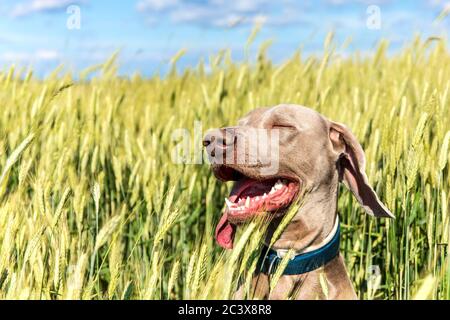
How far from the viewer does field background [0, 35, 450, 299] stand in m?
1.80

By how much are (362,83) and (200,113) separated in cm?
191

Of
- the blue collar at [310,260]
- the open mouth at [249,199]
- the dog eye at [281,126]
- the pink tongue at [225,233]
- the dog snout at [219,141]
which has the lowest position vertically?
the blue collar at [310,260]

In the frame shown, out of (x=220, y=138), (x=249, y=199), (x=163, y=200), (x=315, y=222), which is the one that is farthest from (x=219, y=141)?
(x=163, y=200)

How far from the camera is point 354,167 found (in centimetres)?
226

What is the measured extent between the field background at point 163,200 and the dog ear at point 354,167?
8 centimetres

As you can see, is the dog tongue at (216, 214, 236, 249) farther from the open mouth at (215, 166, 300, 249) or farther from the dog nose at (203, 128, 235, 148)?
the dog nose at (203, 128, 235, 148)

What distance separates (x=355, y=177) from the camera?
7.49 feet

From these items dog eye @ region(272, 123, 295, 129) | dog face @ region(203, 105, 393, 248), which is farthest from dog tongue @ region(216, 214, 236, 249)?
dog eye @ region(272, 123, 295, 129)

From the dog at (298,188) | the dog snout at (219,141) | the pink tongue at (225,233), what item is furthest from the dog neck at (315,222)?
the dog snout at (219,141)

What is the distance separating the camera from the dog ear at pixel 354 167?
221cm

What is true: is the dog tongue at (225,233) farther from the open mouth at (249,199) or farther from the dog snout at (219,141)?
the dog snout at (219,141)
